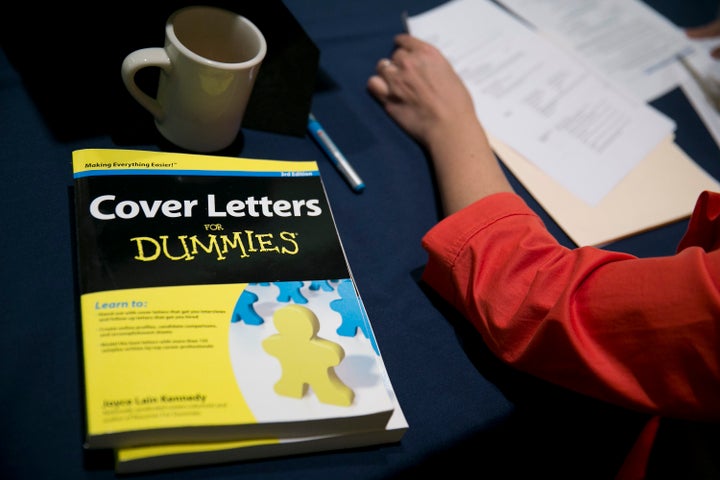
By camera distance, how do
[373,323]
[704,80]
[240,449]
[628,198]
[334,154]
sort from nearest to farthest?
[240,449], [373,323], [334,154], [628,198], [704,80]

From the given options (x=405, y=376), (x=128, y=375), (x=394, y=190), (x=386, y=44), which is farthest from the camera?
(x=386, y=44)

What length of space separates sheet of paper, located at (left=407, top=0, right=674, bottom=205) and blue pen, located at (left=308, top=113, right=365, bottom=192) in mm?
248

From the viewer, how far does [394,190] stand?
0.68 m

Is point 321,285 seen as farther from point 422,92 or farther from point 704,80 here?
point 704,80

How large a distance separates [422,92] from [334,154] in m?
0.18

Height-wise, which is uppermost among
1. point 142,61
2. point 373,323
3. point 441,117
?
point 142,61

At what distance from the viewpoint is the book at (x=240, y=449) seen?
40 cm

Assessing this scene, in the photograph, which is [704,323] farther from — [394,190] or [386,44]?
[386,44]

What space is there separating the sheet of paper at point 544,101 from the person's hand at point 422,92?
68mm

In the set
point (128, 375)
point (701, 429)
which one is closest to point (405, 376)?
point (128, 375)

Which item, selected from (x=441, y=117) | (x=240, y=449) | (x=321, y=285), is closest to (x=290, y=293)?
(x=321, y=285)

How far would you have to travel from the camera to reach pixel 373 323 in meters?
0.55

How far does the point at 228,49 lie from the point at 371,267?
272mm

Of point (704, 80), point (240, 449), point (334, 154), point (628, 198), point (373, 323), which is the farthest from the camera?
point (704, 80)
